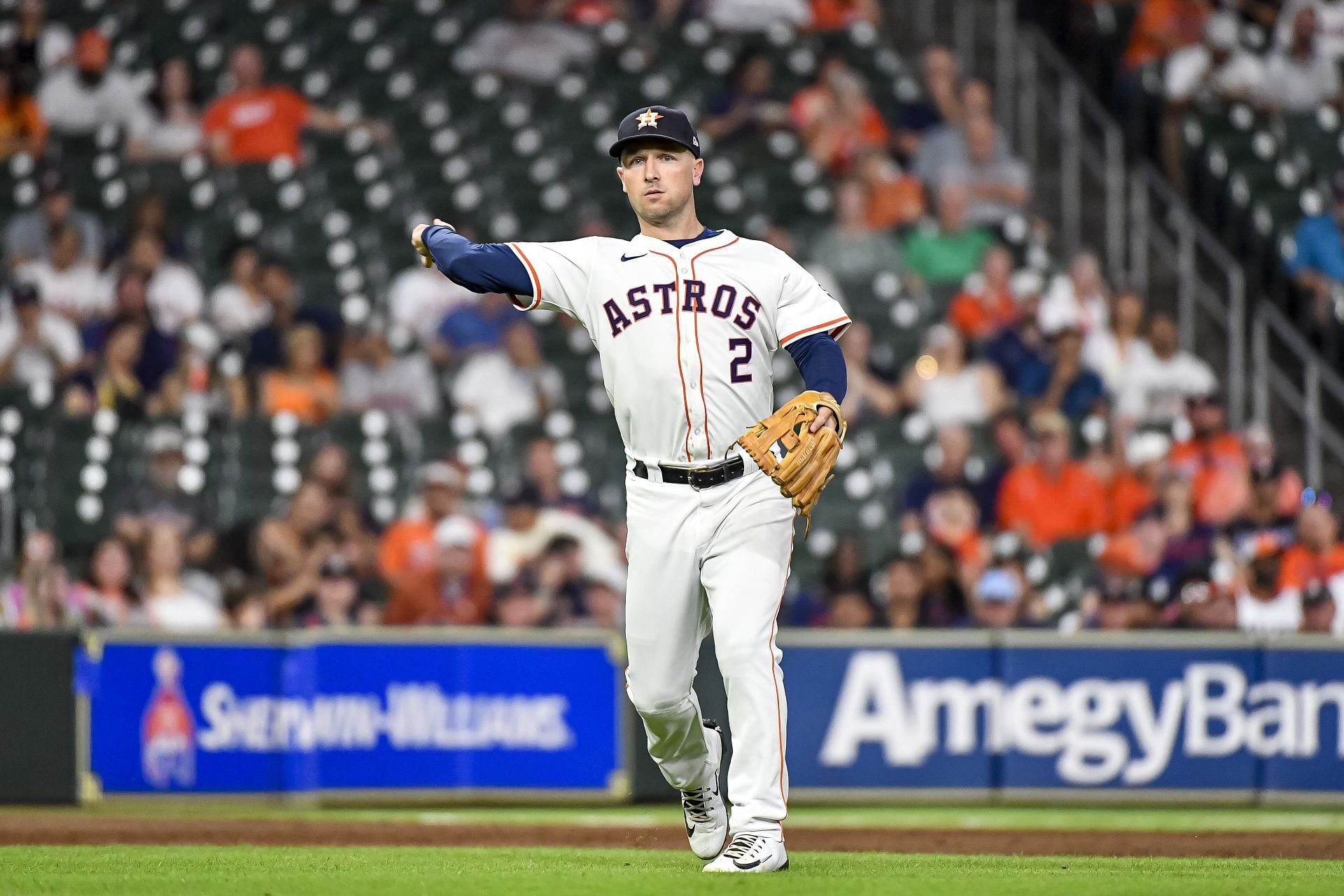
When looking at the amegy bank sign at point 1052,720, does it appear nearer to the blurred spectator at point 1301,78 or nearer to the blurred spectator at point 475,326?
the blurred spectator at point 475,326

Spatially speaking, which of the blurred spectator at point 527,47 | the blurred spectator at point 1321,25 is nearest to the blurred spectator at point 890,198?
the blurred spectator at point 527,47

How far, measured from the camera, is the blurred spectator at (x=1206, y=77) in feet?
45.5

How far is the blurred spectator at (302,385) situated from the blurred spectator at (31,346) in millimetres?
1234

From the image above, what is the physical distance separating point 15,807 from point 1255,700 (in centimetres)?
600

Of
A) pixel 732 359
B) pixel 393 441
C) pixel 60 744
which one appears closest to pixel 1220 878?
pixel 732 359

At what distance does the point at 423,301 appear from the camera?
1284 centimetres

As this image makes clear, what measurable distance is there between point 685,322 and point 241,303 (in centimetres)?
756

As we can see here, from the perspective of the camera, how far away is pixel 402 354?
12.6 m

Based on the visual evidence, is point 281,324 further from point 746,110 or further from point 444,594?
point 746,110

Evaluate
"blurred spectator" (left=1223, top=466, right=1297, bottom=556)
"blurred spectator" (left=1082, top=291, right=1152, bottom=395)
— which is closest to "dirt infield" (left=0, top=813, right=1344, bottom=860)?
"blurred spectator" (left=1223, top=466, right=1297, bottom=556)

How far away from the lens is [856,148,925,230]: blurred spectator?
1344cm

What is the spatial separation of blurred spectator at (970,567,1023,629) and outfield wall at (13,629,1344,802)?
46 cm

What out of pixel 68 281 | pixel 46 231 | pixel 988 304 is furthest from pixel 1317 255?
pixel 46 231

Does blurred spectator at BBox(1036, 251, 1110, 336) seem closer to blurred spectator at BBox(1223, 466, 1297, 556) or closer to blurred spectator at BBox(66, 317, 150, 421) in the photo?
blurred spectator at BBox(1223, 466, 1297, 556)
